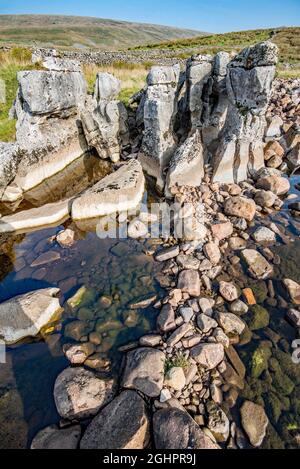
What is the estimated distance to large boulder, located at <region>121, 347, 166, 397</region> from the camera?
4.35 m

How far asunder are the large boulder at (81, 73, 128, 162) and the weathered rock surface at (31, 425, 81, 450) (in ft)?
36.5

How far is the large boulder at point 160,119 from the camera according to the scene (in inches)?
407

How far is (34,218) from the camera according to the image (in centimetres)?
877

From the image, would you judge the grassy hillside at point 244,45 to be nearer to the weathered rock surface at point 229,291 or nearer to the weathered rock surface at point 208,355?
the weathered rock surface at point 229,291

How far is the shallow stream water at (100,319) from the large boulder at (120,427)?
795 millimetres

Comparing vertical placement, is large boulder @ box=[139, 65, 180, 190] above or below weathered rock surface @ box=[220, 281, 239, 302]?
above

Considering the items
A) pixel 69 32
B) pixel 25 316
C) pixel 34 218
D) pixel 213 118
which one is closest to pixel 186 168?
pixel 213 118

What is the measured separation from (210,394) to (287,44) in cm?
5245

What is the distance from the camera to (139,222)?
845cm

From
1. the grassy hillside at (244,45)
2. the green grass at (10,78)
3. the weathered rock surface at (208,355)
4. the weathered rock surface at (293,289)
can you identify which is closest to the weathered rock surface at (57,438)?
the weathered rock surface at (208,355)

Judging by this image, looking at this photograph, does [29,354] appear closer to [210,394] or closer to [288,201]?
[210,394]

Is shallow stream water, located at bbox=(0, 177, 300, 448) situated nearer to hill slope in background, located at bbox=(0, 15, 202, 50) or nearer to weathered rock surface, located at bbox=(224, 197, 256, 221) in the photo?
weathered rock surface, located at bbox=(224, 197, 256, 221)

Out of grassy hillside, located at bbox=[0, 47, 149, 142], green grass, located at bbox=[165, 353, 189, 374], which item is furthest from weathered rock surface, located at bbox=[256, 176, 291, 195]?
grassy hillside, located at bbox=[0, 47, 149, 142]
